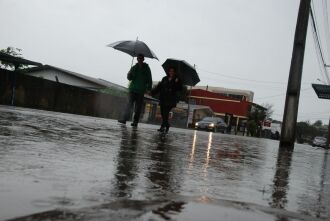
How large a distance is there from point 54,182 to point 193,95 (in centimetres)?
8138

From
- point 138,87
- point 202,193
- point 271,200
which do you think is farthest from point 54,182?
point 138,87

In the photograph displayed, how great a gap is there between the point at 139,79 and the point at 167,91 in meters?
0.67

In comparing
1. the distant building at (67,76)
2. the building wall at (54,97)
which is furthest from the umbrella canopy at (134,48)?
the distant building at (67,76)

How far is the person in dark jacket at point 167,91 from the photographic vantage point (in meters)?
10.9

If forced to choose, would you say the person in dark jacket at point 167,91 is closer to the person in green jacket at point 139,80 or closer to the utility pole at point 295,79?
the person in green jacket at point 139,80

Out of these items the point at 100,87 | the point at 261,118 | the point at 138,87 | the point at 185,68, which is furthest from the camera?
the point at 261,118

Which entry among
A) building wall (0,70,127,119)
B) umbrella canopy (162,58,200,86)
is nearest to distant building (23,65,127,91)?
building wall (0,70,127,119)

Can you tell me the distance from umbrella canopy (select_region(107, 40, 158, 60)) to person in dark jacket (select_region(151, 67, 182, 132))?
116 inches

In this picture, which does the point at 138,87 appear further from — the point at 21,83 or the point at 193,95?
the point at 193,95

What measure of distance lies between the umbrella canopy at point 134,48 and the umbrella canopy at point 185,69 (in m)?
0.91

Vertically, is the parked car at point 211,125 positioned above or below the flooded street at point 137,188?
above

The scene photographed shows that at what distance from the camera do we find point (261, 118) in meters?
79.8

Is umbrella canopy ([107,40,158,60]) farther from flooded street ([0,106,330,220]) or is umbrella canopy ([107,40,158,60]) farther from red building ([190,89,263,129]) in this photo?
red building ([190,89,263,129])

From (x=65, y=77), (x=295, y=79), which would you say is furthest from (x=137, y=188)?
(x=65, y=77)
